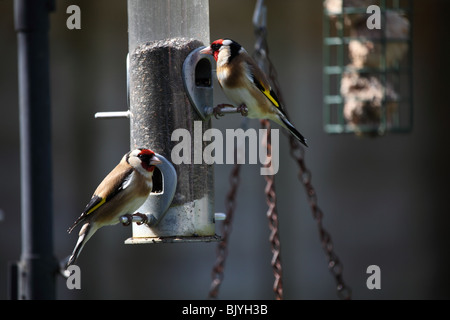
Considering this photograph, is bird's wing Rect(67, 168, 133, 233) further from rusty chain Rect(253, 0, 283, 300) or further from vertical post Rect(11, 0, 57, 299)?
rusty chain Rect(253, 0, 283, 300)

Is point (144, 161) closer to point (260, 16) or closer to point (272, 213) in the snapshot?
point (272, 213)

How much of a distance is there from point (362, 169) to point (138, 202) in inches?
227

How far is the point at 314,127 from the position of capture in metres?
10.3

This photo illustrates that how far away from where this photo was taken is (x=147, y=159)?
4.94 m

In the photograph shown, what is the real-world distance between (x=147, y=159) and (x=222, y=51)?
786 millimetres

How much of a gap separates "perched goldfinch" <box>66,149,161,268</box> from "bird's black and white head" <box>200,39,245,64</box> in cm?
69

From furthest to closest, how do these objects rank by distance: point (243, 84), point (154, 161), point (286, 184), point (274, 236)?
point (286, 184) → point (274, 236) → point (243, 84) → point (154, 161)

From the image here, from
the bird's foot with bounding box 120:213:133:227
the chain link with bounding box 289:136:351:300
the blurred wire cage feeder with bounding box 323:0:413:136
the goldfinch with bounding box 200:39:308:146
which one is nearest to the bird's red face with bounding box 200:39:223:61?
the goldfinch with bounding box 200:39:308:146

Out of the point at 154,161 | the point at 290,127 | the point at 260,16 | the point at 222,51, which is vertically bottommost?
A: the point at 154,161

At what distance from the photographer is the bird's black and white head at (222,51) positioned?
518cm

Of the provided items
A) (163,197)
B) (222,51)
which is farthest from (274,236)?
(222,51)

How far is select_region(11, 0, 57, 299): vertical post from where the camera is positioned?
472cm

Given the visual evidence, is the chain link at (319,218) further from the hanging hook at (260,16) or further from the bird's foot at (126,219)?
the bird's foot at (126,219)
